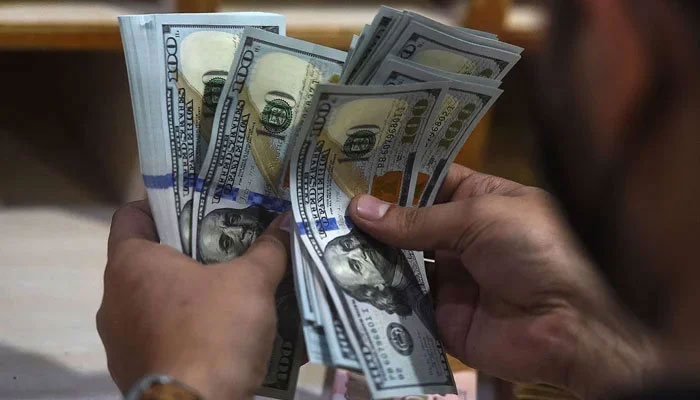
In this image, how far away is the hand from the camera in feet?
1.38

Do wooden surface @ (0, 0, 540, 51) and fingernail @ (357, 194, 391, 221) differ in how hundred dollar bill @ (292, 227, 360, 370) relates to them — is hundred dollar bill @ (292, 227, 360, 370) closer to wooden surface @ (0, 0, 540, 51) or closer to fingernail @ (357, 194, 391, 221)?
fingernail @ (357, 194, 391, 221)

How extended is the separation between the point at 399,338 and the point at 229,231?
0.20 metres

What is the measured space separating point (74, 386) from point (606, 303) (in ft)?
1.92

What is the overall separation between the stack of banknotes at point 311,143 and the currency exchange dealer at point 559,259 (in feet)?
0.10

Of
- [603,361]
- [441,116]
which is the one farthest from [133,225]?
[603,361]

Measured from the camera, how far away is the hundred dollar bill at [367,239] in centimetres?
52

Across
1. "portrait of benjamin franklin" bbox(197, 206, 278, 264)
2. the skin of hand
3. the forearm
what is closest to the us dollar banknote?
"portrait of benjamin franklin" bbox(197, 206, 278, 264)

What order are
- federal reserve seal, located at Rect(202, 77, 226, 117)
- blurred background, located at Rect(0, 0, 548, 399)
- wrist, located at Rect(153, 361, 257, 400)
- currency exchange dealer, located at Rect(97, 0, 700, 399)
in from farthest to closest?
blurred background, located at Rect(0, 0, 548, 399), federal reserve seal, located at Rect(202, 77, 226, 117), wrist, located at Rect(153, 361, 257, 400), currency exchange dealer, located at Rect(97, 0, 700, 399)

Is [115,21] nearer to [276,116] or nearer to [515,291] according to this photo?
[276,116]

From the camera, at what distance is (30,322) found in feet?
2.48

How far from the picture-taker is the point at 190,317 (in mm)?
433

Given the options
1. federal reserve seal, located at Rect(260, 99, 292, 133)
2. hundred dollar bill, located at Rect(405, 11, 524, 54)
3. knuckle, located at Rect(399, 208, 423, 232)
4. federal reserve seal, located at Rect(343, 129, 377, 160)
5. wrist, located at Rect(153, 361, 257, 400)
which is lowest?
wrist, located at Rect(153, 361, 257, 400)

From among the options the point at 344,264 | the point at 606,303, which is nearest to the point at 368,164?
the point at 344,264

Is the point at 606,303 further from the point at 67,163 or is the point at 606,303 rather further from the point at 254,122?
the point at 67,163
